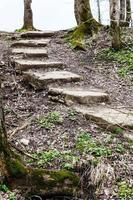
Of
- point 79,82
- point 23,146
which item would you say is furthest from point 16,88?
point 23,146

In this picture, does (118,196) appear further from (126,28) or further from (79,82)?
(126,28)

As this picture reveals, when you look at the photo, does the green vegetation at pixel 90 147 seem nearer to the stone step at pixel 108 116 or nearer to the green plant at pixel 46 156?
the green plant at pixel 46 156

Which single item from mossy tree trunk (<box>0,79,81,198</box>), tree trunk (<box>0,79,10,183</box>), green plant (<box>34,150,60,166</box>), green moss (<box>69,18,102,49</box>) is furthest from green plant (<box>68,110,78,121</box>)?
green moss (<box>69,18,102,49</box>)

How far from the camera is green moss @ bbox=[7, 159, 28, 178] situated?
454 cm

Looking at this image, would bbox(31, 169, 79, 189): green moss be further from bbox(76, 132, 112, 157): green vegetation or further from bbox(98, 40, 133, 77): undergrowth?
bbox(98, 40, 133, 77): undergrowth

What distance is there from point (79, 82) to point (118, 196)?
4031 millimetres

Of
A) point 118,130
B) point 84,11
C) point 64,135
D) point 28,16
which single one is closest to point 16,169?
point 64,135

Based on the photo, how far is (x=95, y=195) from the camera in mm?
4656

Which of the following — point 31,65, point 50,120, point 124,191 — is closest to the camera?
point 124,191

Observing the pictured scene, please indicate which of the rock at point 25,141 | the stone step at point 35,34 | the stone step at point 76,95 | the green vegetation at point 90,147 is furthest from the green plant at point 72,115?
the stone step at point 35,34

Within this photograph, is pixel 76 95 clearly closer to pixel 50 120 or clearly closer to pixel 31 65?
pixel 50 120

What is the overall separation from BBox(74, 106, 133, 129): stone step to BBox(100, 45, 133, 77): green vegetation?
3.28 metres

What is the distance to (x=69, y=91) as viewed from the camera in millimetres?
7266

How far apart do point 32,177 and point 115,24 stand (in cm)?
766
